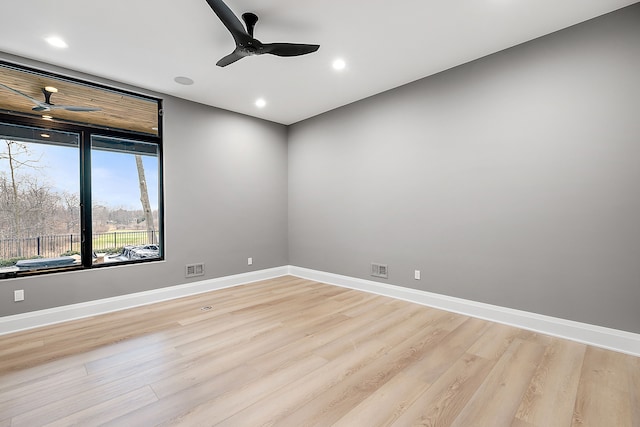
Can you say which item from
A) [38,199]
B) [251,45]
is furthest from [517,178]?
[38,199]

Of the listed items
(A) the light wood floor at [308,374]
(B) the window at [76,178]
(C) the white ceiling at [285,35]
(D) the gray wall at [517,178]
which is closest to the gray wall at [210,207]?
(B) the window at [76,178]

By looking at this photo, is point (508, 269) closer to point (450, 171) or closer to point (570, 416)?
point (450, 171)

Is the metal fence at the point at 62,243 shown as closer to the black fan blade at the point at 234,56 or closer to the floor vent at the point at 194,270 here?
the floor vent at the point at 194,270

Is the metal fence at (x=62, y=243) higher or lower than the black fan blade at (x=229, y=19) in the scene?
lower

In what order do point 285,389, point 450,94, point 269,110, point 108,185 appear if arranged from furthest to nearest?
point 269,110 < point 108,185 < point 450,94 < point 285,389

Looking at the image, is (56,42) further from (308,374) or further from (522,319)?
(522,319)

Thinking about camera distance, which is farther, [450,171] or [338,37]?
[450,171]

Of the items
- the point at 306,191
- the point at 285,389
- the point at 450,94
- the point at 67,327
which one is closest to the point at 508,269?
the point at 450,94

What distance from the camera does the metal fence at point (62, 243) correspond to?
3168 millimetres

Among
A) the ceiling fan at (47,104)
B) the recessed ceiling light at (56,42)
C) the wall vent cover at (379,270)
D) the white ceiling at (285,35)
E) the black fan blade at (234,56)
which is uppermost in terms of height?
the white ceiling at (285,35)

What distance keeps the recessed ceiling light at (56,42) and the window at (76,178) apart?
23.6 inches

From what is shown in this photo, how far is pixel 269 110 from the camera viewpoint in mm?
4824

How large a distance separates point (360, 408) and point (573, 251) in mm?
2479

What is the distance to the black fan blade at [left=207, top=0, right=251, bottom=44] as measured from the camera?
2064mm
